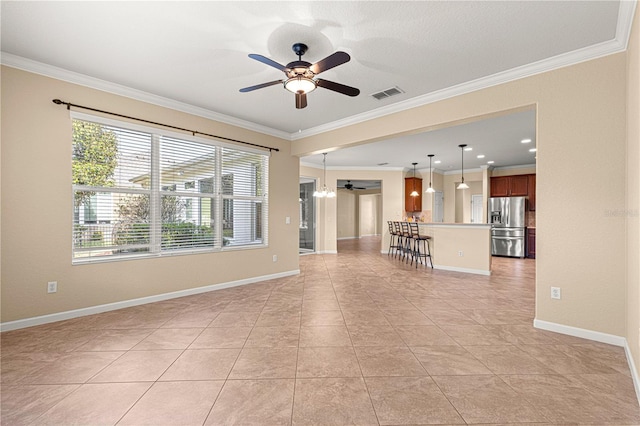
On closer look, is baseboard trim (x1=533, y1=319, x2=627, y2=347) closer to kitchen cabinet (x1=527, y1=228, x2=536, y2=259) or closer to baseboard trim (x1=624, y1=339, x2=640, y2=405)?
baseboard trim (x1=624, y1=339, x2=640, y2=405)

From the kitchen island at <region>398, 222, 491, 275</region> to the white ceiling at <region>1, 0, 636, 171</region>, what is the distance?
11.3 ft

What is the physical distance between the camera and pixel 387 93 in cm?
379

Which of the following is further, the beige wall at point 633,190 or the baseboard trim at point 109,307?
the baseboard trim at point 109,307

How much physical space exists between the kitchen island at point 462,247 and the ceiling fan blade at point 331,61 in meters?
5.08

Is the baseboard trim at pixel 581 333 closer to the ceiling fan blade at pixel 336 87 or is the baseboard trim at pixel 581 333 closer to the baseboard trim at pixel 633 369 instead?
the baseboard trim at pixel 633 369

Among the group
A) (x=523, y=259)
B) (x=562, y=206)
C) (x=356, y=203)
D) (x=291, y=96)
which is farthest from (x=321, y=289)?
(x=356, y=203)

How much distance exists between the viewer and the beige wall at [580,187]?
2.65m

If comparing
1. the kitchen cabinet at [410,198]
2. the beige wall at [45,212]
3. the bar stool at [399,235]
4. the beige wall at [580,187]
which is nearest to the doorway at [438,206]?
the kitchen cabinet at [410,198]

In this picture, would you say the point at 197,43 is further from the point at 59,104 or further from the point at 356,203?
the point at 356,203

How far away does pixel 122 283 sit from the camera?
369 cm

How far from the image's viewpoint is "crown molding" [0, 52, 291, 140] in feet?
9.84

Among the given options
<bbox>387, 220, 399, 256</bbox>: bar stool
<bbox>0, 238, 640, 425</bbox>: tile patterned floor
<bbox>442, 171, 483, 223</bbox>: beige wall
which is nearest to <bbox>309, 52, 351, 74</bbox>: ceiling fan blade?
<bbox>0, 238, 640, 425</bbox>: tile patterned floor

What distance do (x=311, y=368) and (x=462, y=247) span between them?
5064 mm

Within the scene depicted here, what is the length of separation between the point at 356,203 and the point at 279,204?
9247 mm
